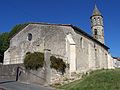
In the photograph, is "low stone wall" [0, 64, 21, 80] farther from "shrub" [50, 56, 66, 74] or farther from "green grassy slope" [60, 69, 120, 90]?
"green grassy slope" [60, 69, 120, 90]

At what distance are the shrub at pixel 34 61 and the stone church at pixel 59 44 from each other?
2.99 metres

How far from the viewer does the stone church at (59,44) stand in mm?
30047

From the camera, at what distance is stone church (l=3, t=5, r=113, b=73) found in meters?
30.0

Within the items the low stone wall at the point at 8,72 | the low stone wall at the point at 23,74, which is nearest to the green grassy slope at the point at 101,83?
the low stone wall at the point at 23,74

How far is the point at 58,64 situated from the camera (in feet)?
86.7

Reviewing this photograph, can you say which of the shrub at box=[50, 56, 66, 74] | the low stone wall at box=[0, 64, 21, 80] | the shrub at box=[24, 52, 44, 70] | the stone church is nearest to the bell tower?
the stone church

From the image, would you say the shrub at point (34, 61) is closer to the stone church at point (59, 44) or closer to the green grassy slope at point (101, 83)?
the stone church at point (59, 44)

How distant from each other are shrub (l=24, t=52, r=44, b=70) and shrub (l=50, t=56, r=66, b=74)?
4.43 feet

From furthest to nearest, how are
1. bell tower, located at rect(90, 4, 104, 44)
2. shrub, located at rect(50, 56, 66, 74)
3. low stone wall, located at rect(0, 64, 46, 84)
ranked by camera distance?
1. bell tower, located at rect(90, 4, 104, 44)
2. shrub, located at rect(50, 56, 66, 74)
3. low stone wall, located at rect(0, 64, 46, 84)

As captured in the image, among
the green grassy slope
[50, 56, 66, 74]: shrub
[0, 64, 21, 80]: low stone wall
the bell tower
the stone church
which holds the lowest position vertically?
the green grassy slope

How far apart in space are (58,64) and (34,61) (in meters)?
3.11

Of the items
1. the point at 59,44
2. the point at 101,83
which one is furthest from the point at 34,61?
the point at 101,83

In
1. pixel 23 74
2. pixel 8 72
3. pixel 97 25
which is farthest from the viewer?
pixel 97 25

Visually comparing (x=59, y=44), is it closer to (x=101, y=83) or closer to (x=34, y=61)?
(x=34, y=61)
